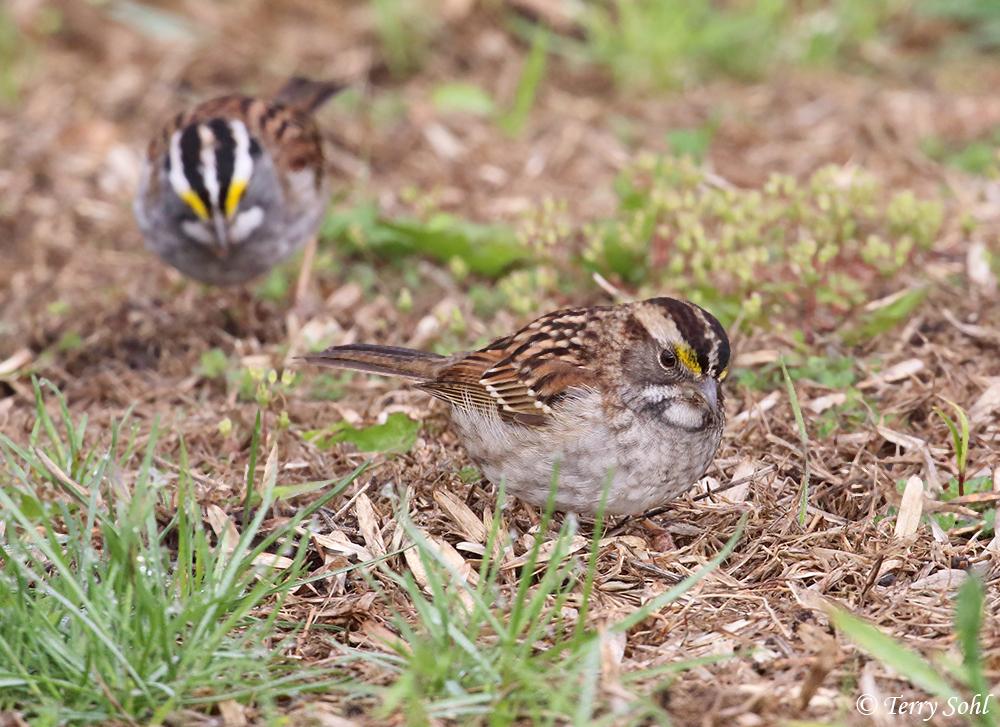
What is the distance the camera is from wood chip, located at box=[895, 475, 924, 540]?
13.9ft

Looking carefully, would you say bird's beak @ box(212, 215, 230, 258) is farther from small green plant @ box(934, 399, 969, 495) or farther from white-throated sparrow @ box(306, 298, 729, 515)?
small green plant @ box(934, 399, 969, 495)

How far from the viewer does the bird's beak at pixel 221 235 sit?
19.6 ft

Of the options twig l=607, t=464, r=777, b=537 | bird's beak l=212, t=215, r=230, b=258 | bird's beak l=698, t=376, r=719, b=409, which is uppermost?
bird's beak l=212, t=215, r=230, b=258

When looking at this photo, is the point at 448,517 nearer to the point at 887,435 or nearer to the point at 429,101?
the point at 887,435

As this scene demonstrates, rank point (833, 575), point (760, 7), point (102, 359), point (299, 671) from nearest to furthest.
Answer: point (299, 671), point (833, 575), point (102, 359), point (760, 7)

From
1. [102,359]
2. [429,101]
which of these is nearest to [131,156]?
[429,101]

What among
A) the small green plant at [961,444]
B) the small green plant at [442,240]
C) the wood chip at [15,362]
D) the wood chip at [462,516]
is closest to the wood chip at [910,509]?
the small green plant at [961,444]

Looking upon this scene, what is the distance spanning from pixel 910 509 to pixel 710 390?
784 mm

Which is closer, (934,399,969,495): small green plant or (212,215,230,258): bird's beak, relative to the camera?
(934,399,969,495): small green plant

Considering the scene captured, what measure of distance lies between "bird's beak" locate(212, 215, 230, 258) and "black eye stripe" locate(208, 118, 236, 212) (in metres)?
0.05

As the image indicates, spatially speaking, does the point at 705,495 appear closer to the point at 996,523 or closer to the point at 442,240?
the point at 996,523

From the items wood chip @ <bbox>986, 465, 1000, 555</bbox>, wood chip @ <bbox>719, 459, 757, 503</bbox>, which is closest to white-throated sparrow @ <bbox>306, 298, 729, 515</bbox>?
wood chip @ <bbox>719, 459, 757, 503</bbox>

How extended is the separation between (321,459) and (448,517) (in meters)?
0.65

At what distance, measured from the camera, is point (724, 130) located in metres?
7.82
